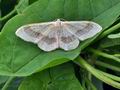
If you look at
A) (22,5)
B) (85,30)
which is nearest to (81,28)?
(85,30)

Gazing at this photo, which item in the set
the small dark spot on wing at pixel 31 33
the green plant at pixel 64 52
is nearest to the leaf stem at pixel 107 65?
the green plant at pixel 64 52

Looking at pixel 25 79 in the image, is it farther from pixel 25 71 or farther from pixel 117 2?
pixel 117 2

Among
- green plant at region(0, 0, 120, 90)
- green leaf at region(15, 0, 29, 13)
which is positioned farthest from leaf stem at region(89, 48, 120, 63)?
green leaf at region(15, 0, 29, 13)

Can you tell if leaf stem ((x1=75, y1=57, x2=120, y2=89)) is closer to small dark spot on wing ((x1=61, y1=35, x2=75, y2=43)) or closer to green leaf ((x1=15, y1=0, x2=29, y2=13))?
small dark spot on wing ((x1=61, y1=35, x2=75, y2=43))

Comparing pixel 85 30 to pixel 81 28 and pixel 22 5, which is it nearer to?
pixel 81 28

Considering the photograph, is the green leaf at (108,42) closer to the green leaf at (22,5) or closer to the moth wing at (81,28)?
the moth wing at (81,28)
